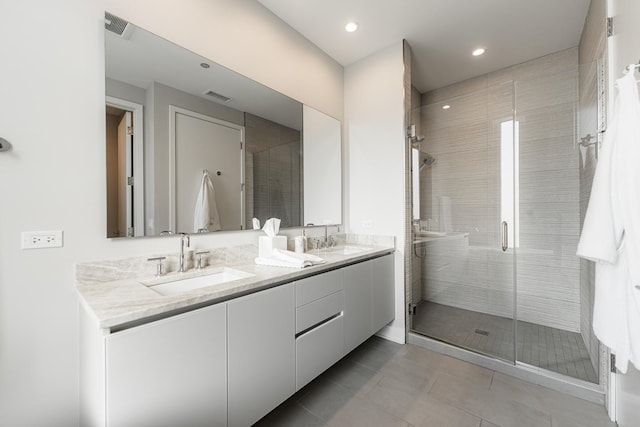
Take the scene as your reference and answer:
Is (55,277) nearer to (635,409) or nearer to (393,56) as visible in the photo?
(635,409)

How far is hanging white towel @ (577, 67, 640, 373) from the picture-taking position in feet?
3.36

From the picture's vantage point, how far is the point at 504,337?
2434 millimetres

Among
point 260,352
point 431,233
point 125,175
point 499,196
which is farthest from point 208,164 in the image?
point 499,196

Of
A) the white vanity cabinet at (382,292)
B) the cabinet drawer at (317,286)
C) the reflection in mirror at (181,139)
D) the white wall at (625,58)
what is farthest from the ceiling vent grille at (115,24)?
the white wall at (625,58)

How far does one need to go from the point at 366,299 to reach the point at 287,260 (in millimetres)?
883

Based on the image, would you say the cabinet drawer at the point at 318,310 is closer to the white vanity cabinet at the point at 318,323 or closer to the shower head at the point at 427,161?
the white vanity cabinet at the point at 318,323

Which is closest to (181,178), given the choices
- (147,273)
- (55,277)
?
(147,273)

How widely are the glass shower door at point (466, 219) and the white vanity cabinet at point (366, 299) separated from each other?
16.6 inches

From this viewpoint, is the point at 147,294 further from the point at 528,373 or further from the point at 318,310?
the point at 528,373

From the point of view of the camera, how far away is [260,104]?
2.10 meters

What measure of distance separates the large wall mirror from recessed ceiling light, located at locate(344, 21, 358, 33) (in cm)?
81

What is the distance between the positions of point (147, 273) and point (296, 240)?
1.08 m

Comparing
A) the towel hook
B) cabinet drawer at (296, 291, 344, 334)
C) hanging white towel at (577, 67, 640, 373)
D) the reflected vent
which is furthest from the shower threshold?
the towel hook

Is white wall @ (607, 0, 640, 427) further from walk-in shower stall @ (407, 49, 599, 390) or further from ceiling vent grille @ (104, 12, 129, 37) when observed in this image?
ceiling vent grille @ (104, 12, 129, 37)
